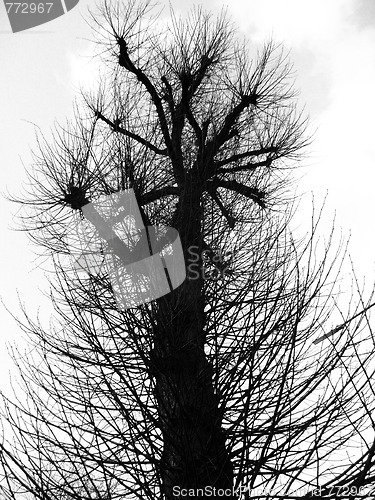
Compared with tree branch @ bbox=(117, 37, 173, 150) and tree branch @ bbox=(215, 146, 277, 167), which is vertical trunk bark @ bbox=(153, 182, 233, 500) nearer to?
tree branch @ bbox=(215, 146, 277, 167)

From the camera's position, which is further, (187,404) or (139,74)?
(139,74)

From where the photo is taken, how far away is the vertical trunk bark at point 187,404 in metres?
2.62

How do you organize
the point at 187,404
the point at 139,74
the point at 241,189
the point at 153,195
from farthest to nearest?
the point at 139,74, the point at 241,189, the point at 153,195, the point at 187,404

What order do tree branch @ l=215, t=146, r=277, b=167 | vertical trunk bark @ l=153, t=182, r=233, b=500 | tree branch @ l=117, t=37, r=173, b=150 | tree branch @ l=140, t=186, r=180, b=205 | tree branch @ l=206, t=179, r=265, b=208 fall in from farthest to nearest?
tree branch @ l=117, t=37, r=173, b=150
tree branch @ l=215, t=146, r=277, b=167
tree branch @ l=206, t=179, r=265, b=208
tree branch @ l=140, t=186, r=180, b=205
vertical trunk bark @ l=153, t=182, r=233, b=500

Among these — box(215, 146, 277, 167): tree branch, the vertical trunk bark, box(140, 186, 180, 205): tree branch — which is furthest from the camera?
box(215, 146, 277, 167): tree branch

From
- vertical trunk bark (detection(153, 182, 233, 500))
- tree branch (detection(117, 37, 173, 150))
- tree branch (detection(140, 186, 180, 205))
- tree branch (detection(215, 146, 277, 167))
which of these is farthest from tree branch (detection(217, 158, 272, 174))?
vertical trunk bark (detection(153, 182, 233, 500))

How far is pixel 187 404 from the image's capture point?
2850 millimetres

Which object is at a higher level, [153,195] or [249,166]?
[249,166]

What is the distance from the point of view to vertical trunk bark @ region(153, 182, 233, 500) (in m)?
2.62

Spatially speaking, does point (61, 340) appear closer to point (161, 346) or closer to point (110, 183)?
point (161, 346)

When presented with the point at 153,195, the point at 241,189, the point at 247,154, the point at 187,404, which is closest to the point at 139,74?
the point at 247,154

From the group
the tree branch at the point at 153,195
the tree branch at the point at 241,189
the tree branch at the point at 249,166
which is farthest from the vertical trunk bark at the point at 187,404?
the tree branch at the point at 249,166

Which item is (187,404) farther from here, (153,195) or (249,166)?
(249,166)

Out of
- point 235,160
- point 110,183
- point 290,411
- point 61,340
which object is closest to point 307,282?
point 290,411
